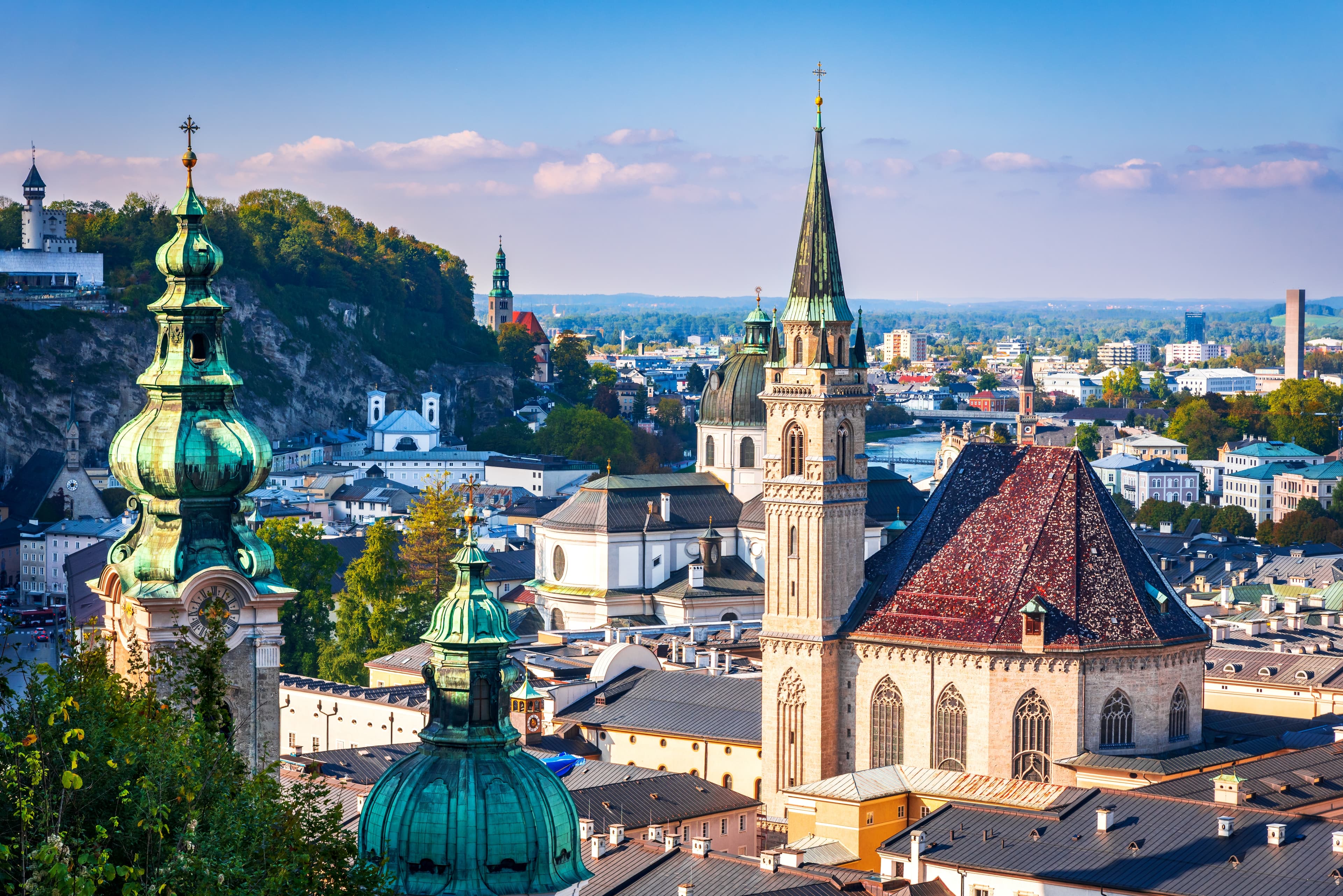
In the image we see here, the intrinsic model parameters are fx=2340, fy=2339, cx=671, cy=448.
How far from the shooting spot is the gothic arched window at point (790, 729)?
65.4m

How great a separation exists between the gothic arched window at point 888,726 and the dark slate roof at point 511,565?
46.8 metres

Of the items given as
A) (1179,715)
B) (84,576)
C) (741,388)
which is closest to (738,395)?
(741,388)

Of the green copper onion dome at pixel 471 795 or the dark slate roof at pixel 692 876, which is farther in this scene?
the dark slate roof at pixel 692 876

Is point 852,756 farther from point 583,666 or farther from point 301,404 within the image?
point 301,404

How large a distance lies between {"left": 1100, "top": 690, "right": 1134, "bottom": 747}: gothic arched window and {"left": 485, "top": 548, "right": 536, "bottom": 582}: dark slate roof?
5080 centimetres

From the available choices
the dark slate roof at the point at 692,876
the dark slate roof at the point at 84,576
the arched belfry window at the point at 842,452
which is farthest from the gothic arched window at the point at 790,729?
the dark slate roof at the point at 84,576

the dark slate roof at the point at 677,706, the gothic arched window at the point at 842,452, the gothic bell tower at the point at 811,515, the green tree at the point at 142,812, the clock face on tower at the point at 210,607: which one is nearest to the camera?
the green tree at the point at 142,812

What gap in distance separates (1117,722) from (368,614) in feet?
144

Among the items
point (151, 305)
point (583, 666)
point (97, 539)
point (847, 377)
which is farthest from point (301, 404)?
point (151, 305)

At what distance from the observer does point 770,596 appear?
66188 millimetres

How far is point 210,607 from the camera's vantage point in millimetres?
36469

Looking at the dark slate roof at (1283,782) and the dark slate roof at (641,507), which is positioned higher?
the dark slate roof at (641,507)

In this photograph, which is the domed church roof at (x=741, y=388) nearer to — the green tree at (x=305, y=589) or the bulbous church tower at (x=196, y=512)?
the green tree at (x=305, y=589)

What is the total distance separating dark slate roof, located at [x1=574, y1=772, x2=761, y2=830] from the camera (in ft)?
195
